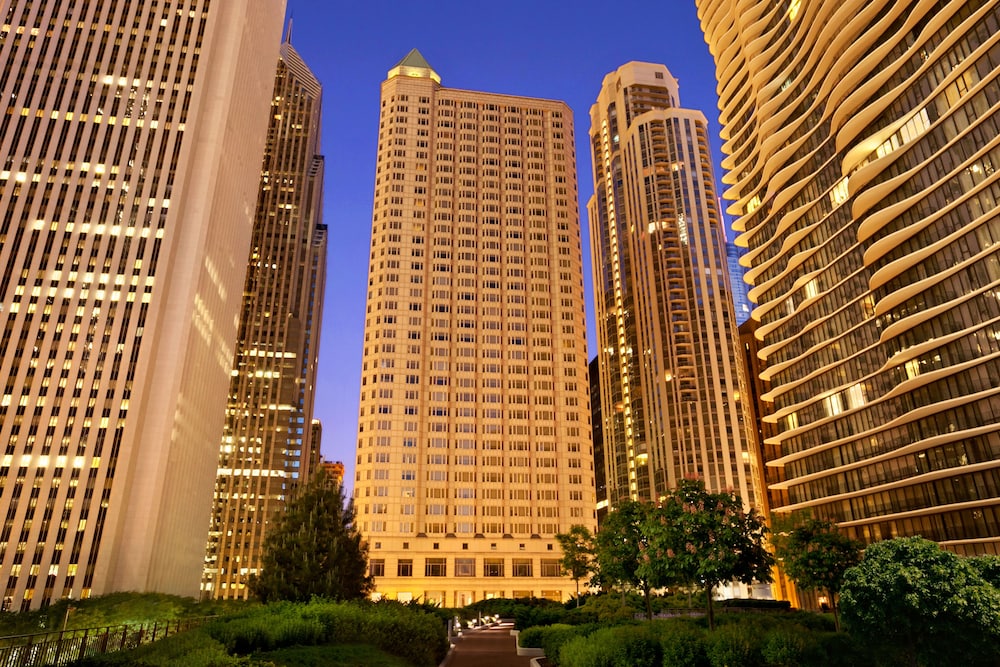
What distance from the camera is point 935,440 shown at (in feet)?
200

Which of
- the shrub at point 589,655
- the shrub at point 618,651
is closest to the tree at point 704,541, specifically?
the shrub at point 618,651

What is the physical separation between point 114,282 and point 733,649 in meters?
96.6

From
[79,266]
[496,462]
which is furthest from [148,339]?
[496,462]

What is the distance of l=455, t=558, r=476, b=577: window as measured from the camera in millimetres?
119750

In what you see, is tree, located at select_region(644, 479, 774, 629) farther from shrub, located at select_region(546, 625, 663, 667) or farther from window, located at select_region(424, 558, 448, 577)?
window, located at select_region(424, 558, 448, 577)

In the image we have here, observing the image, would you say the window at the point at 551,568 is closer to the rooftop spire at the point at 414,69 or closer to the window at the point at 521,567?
the window at the point at 521,567

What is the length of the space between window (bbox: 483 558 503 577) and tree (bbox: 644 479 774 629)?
93238 mm

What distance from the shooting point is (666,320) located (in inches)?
6491

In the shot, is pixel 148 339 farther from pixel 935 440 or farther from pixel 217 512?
pixel 217 512

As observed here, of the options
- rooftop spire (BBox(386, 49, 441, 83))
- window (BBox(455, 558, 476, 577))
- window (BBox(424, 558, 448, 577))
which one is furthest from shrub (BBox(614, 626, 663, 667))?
rooftop spire (BBox(386, 49, 441, 83))

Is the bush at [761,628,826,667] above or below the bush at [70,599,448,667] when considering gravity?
below

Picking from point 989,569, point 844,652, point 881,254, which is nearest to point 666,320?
point 881,254

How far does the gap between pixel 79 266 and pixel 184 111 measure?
29845 millimetres

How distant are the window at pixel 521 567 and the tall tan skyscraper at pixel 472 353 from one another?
0.23 meters
